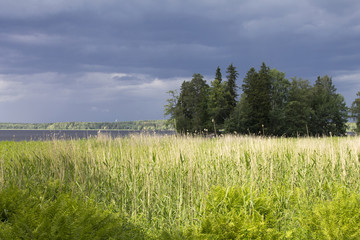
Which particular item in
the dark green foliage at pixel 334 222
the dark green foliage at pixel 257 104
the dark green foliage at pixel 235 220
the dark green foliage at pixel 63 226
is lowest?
the dark green foliage at pixel 334 222

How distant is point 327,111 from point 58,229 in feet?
154

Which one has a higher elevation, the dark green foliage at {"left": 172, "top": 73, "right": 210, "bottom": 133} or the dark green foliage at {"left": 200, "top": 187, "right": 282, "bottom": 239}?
the dark green foliage at {"left": 172, "top": 73, "right": 210, "bottom": 133}

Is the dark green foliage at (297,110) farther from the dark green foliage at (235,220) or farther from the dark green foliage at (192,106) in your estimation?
the dark green foliage at (235,220)

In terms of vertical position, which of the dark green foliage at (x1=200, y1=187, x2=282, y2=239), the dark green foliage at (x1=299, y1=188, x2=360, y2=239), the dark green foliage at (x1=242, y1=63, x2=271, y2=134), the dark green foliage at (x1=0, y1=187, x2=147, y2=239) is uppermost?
the dark green foliage at (x1=242, y1=63, x2=271, y2=134)

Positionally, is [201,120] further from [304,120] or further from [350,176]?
[350,176]

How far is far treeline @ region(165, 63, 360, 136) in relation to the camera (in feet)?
113

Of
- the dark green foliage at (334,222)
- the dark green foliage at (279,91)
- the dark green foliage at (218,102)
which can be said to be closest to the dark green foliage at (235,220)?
the dark green foliage at (334,222)

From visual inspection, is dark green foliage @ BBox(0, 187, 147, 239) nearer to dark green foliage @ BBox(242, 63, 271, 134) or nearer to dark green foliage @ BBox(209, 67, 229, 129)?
dark green foliage @ BBox(242, 63, 271, 134)

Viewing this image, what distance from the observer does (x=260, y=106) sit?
112ft

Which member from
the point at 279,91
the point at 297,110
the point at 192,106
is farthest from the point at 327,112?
the point at 192,106

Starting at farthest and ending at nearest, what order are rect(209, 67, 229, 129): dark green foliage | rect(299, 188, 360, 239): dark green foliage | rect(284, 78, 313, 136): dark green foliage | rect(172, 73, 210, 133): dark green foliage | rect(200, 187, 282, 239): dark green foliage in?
rect(172, 73, 210, 133): dark green foliage
rect(284, 78, 313, 136): dark green foliage
rect(209, 67, 229, 129): dark green foliage
rect(299, 188, 360, 239): dark green foliage
rect(200, 187, 282, 239): dark green foliage

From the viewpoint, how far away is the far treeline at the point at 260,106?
113 feet

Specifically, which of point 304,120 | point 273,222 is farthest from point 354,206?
point 304,120

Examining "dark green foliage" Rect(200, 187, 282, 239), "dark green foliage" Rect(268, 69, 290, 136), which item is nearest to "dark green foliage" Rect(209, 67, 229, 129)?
"dark green foliage" Rect(268, 69, 290, 136)
